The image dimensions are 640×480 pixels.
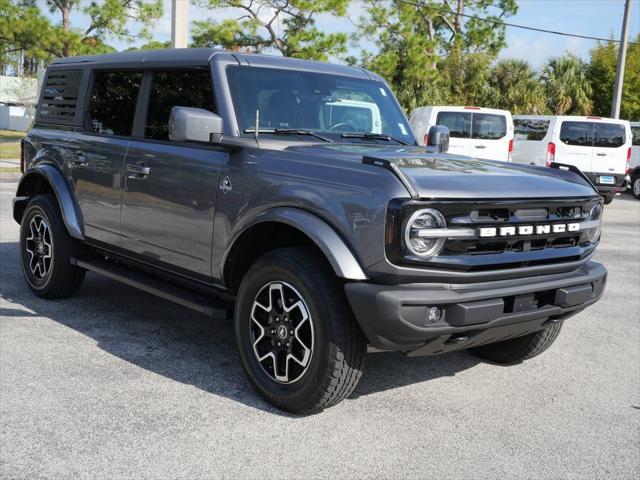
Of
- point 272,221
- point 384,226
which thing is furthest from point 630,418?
point 272,221

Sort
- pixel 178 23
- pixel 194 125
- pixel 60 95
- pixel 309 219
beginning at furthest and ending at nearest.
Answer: pixel 178 23 → pixel 60 95 → pixel 194 125 → pixel 309 219

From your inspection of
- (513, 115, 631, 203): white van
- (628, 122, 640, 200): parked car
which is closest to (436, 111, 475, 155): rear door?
(513, 115, 631, 203): white van

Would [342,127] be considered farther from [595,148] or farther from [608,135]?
[608,135]

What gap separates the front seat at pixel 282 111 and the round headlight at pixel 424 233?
1.46 metres

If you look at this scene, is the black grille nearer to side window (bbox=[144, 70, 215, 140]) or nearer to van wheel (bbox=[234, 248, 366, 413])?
side window (bbox=[144, 70, 215, 140])

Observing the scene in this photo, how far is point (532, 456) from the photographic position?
11.9 ft

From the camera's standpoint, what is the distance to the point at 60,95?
6348mm

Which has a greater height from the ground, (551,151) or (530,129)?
Result: (530,129)

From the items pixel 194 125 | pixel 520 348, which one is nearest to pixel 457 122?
pixel 520 348

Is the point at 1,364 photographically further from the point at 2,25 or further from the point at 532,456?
the point at 2,25

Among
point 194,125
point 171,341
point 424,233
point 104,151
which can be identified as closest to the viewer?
point 424,233

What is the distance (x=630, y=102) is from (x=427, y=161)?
36.8 meters

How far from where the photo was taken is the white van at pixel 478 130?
1714 centimetres

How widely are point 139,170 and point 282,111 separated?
3.41ft
